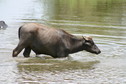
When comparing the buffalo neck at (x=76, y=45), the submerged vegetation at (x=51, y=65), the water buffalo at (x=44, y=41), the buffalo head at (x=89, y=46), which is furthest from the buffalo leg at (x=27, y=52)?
the buffalo head at (x=89, y=46)

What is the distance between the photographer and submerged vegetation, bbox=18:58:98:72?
12.5 meters

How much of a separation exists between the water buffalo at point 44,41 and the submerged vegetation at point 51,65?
36 centimetres

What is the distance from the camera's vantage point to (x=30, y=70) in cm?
1212

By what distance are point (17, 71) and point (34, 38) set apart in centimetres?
199

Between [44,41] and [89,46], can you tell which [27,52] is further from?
[89,46]

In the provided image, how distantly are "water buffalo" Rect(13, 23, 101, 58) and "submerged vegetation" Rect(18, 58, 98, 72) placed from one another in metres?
0.36

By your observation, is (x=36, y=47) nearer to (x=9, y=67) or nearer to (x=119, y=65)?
(x=9, y=67)

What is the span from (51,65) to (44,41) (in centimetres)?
110

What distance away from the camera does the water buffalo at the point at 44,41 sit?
44.5 ft

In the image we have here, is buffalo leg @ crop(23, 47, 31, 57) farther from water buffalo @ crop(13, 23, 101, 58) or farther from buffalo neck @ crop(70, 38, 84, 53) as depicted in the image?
buffalo neck @ crop(70, 38, 84, 53)

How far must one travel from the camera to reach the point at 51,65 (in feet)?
42.7

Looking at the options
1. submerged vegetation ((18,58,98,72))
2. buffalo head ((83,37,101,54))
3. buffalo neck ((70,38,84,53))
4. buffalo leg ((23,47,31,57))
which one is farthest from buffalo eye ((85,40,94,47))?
buffalo leg ((23,47,31,57))

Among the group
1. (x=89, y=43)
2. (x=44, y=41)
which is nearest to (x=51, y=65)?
(x=44, y=41)

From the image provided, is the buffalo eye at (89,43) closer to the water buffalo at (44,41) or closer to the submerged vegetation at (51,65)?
the water buffalo at (44,41)
